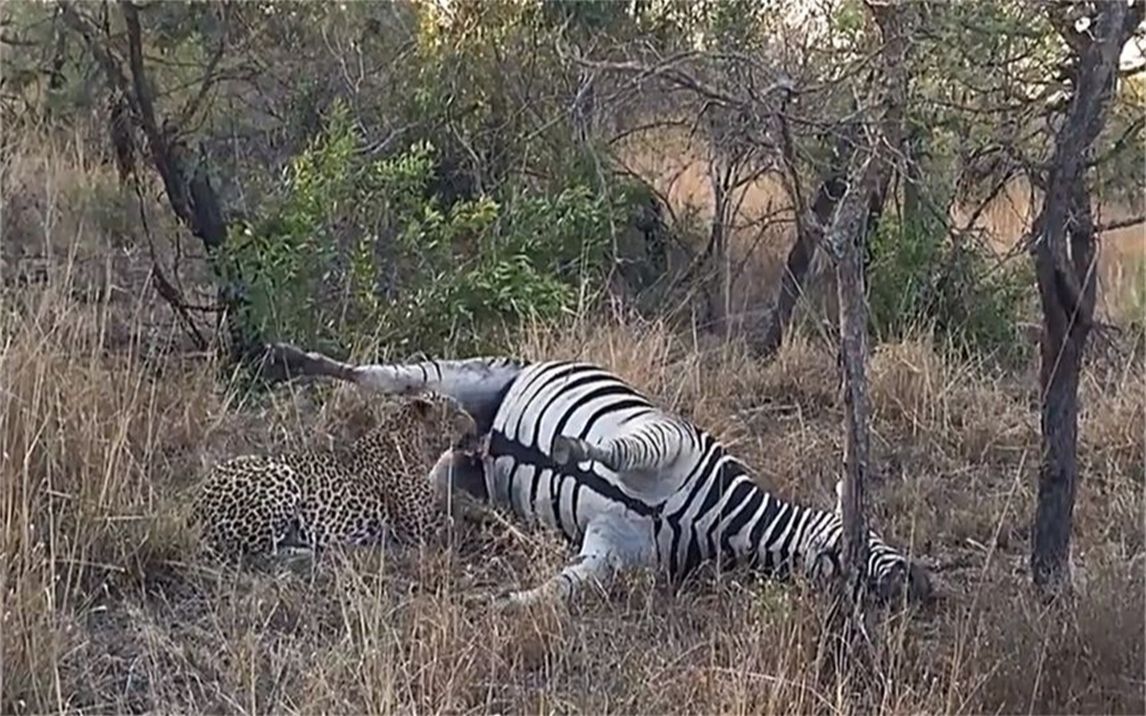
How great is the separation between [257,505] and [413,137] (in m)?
3.29

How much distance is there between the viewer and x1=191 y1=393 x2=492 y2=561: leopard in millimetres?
3834

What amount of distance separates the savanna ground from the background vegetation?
0.01m

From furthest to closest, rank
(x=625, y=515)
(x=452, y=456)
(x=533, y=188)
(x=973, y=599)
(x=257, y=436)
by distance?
(x=533, y=188)
(x=257, y=436)
(x=452, y=456)
(x=625, y=515)
(x=973, y=599)

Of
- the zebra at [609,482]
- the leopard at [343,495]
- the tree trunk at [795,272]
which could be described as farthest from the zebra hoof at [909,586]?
the tree trunk at [795,272]

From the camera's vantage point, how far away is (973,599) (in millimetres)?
3506

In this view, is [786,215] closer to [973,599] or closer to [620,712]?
[973,599]

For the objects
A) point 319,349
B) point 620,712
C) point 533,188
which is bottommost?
point 620,712

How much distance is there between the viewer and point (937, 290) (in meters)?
6.33

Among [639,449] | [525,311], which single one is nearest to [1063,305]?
[639,449]

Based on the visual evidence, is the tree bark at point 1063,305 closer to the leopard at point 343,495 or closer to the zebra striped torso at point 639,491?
the zebra striped torso at point 639,491

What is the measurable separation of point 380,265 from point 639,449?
1930 millimetres

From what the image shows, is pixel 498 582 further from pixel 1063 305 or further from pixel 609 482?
pixel 1063 305

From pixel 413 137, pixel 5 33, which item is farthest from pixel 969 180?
pixel 5 33

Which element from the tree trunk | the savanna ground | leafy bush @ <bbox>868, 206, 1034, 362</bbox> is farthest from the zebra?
leafy bush @ <bbox>868, 206, 1034, 362</bbox>
